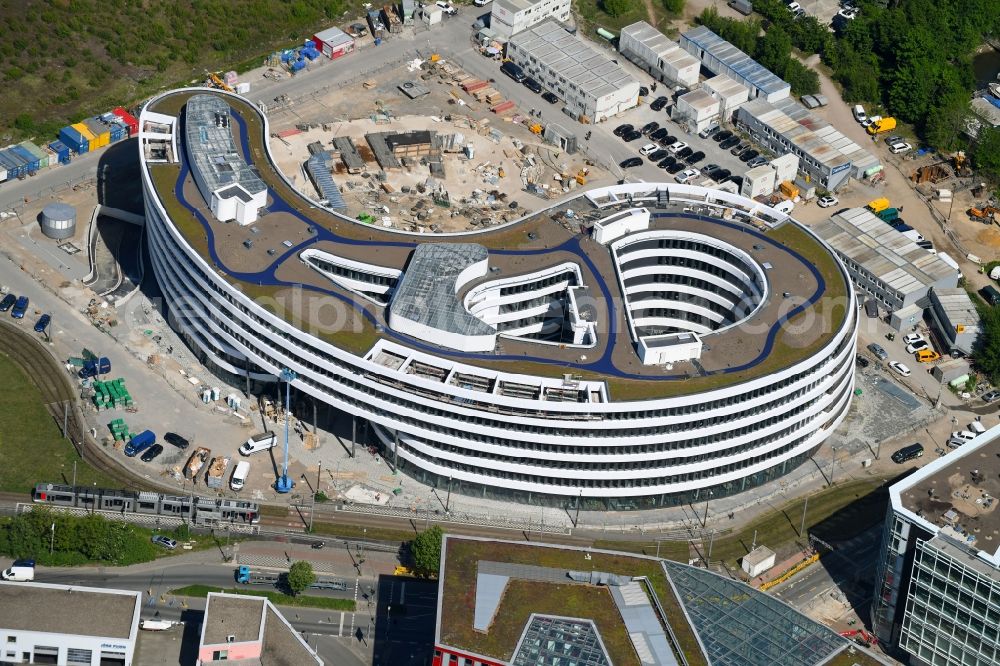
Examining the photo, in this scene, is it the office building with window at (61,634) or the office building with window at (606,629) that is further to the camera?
the office building with window at (61,634)

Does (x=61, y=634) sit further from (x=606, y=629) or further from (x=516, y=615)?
(x=606, y=629)

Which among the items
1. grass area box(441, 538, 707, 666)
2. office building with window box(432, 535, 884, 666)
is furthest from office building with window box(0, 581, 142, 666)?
grass area box(441, 538, 707, 666)

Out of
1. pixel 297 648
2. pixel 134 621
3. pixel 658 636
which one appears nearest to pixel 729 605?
pixel 658 636

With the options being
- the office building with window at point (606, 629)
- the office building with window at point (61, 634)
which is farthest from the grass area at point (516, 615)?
the office building with window at point (61, 634)

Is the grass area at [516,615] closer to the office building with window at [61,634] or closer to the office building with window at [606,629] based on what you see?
the office building with window at [606,629]

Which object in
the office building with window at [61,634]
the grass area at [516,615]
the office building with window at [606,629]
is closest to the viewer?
the office building with window at [606,629]

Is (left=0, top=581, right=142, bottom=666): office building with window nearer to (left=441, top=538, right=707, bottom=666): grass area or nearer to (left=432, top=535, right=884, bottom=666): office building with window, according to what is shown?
(left=432, top=535, right=884, bottom=666): office building with window

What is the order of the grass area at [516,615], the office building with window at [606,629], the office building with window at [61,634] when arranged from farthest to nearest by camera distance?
the office building with window at [61,634], the grass area at [516,615], the office building with window at [606,629]
